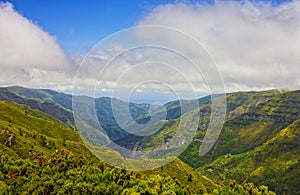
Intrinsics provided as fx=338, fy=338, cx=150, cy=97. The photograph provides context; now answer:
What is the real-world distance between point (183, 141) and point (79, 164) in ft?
399

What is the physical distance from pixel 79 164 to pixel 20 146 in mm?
48383

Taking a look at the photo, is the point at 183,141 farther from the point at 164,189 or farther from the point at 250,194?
the point at 250,194

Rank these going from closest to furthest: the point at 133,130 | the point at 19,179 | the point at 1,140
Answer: the point at 133,130
the point at 19,179
the point at 1,140

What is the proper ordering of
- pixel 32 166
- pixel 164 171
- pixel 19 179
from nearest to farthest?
pixel 19 179, pixel 32 166, pixel 164 171

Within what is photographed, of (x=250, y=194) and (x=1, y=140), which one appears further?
(x=1, y=140)

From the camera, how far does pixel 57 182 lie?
109312 millimetres

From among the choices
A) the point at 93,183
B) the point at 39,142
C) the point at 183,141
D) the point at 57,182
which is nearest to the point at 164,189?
the point at 93,183

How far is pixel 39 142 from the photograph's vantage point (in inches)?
7761

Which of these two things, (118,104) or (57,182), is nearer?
(118,104)

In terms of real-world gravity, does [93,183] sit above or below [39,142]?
below

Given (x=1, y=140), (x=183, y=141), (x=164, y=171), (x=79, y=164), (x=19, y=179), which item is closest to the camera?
(x=183, y=141)

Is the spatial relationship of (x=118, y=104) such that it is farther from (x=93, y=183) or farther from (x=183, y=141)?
(x=93, y=183)

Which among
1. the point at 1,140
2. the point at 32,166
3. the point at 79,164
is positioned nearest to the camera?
the point at 32,166

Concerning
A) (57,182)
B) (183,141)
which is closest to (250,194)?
(57,182)
